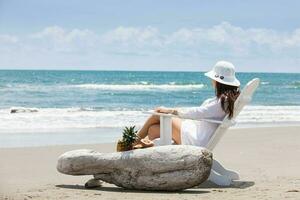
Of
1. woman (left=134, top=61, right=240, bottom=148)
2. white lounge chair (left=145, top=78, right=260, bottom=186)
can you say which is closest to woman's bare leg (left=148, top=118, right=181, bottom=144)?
woman (left=134, top=61, right=240, bottom=148)

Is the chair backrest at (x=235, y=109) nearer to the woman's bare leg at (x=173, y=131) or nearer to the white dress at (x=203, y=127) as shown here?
the white dress at (x=203, y=127)

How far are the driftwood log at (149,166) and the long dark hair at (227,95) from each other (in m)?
0.72

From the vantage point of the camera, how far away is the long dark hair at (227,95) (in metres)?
6.79

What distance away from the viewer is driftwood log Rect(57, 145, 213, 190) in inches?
242

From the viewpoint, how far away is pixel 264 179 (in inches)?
284

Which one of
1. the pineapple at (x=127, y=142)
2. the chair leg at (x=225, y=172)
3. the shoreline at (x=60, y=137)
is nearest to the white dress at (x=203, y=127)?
the chair leg at (x=225, y=172)

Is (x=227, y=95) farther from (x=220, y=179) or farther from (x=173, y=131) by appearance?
(x=220, y=179)

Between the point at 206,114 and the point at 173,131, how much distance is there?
48 cm

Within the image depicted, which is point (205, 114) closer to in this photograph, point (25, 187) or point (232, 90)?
point (232, 90)

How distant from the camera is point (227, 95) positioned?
6848 millimetres

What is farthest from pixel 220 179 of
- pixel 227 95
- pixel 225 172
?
pixel 227 95

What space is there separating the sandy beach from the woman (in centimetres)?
58

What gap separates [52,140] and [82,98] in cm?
2055

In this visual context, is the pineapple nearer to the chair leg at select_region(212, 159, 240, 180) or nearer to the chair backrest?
the chair backrest
